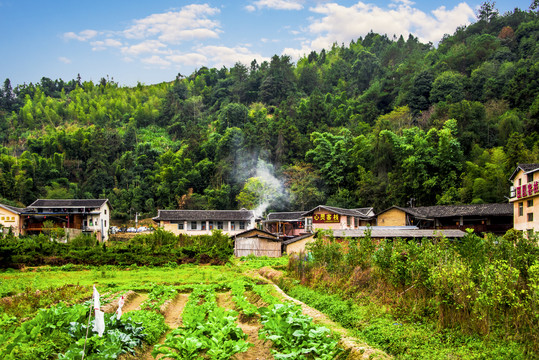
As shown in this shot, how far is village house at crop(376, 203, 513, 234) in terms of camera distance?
38.5m

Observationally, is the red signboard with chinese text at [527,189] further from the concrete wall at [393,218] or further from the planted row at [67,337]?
the planted row at [67,337]

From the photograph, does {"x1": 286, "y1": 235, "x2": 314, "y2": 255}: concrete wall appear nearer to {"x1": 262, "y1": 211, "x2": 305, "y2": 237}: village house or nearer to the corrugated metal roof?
{"x1": 262, "y1": 211, "x2": 305, "y2": 237}: village house

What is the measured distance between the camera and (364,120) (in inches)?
2901

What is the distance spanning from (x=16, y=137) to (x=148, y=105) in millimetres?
30519

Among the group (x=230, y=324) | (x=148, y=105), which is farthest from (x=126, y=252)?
(x=148, y=105)

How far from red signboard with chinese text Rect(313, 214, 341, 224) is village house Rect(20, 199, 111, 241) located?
24.6 metres

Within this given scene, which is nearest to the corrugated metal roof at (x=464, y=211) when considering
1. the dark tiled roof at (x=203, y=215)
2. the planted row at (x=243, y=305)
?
the dark tiled roof at (x=203, y=215)

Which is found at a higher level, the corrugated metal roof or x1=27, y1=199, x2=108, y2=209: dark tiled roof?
x1=27, y1=199, x2=108, y2=209: dark tiled roof

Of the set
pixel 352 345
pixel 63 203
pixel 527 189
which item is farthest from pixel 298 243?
pixel 63 203

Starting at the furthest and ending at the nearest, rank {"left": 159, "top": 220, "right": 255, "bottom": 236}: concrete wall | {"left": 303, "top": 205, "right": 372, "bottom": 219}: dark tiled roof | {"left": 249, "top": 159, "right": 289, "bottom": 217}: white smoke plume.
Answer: {"left": 249, "top": 159, "right": 289, "bottom": 217}: white smoke plume
{"left": 159, "top": 220, "right": 255, "bottom": 236}: concrete wall
{"left": 303, "top": 205, "right": 372, "bottom": 219}: dark tiled roof

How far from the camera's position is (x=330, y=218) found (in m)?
44.5

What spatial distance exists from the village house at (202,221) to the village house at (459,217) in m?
15.1

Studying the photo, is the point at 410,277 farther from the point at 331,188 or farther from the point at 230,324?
the point at 331,188

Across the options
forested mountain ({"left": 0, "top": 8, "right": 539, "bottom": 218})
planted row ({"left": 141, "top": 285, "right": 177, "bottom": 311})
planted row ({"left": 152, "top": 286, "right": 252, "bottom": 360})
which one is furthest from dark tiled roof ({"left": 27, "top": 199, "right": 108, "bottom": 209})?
planted row ({"left": 152, "top": 286, "right": 252, "bottom": 360})
